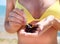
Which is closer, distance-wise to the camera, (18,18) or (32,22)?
(18,18)

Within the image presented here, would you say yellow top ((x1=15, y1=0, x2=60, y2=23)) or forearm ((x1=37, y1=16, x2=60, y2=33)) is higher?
yellow top ((x1=15, y1=0, x2=60, y2=23))

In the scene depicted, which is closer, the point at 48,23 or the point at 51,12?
the point at 48,23

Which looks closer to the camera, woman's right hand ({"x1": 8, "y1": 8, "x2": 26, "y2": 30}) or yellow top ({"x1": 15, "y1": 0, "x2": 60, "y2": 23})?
woman's right hand ({"x1": 8, "y1": 8, "x2": 26, "y2": 30})

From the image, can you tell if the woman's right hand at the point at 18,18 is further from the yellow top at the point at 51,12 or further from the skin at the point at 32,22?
the yellow top at the point at 51,12

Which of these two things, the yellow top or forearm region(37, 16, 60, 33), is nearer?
forearm region(37, 16, 60, 33)

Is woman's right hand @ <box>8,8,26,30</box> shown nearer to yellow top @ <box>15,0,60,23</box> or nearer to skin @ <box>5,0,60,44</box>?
skin @ <box>5,0,60,44</box>

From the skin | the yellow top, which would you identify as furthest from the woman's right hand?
the yellow top

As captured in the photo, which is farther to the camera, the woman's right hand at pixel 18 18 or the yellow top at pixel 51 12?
the yellow top at pixel 51 12

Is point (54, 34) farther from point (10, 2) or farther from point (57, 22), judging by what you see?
point (10, 2)

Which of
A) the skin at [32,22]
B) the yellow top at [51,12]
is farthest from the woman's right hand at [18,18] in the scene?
the yellow top at [51,12]

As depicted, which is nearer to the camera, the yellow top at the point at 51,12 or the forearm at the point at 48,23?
the forearm at the point at 48,23

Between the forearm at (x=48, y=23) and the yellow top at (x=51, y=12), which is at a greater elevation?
the yellow top at (x=51, y=12)
